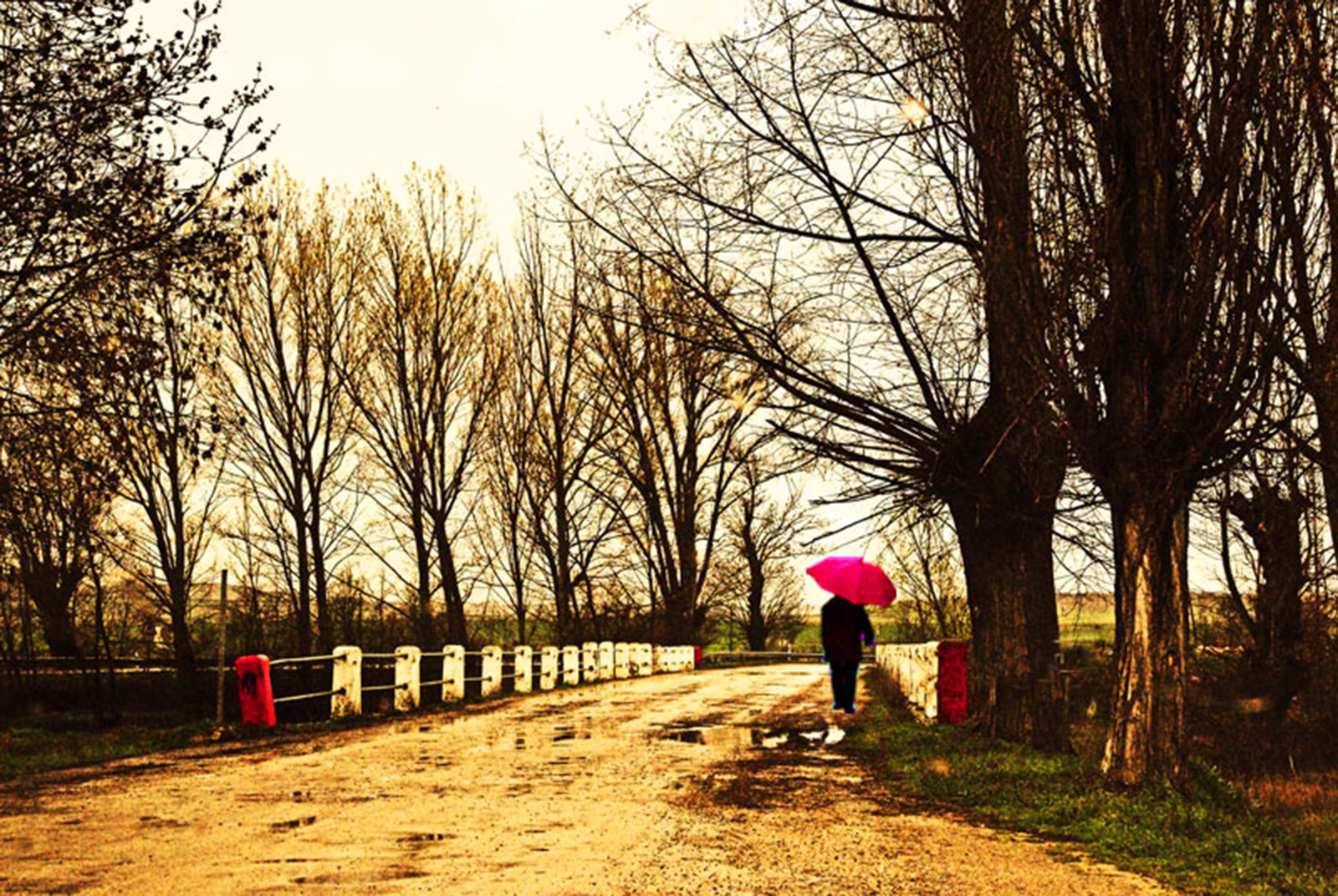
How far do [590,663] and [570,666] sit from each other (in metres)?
1.94

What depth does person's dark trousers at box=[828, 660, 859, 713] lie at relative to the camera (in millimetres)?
14879

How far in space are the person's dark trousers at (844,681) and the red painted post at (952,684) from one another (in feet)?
4.32

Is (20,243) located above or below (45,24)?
below

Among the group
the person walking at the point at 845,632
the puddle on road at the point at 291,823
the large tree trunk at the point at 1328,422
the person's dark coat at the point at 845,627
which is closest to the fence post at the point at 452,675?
the person walking at the point at 845,632

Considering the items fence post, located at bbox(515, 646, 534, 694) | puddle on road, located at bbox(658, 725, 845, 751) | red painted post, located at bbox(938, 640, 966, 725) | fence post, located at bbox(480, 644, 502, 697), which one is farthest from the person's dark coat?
fence post, located at bbox(515, 646, 534, 694)

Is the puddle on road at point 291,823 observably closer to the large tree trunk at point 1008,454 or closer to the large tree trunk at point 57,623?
the large tree trunk at point 1008,454

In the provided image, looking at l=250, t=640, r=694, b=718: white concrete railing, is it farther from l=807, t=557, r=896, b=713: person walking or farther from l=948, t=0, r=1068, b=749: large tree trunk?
l=948, t=0, r=1068, b=749: large tree trunk

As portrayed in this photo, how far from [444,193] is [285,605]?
13512mm

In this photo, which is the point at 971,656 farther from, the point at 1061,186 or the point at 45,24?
the point at 45,24

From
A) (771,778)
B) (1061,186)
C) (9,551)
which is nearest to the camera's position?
(1061,186)

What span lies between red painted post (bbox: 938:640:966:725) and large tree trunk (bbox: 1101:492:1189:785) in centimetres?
647

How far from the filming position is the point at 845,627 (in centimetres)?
1388

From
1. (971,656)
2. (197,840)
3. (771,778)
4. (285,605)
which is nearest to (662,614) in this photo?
(285,605)

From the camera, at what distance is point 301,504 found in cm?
3566
